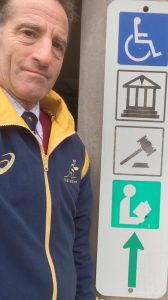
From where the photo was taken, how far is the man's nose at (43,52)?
51.4 inches

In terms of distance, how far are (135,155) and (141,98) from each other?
0.25 m

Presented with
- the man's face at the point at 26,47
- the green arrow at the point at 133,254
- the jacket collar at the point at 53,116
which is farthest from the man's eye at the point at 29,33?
the green arrow at the point at 133,254

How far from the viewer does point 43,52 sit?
131 centimetres

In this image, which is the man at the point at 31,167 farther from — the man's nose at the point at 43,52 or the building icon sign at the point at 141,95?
the building icon sign at the point at 141,95

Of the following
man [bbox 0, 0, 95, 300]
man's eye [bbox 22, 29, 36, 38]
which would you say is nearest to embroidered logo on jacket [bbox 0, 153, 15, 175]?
man [bbox 0, 0, 95, 300]

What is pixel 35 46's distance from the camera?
4.33ft

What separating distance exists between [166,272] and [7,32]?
4.04ft

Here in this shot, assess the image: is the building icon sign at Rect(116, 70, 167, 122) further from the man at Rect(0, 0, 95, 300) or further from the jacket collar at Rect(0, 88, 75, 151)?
the man at Rect(0, 0, 95, 300)

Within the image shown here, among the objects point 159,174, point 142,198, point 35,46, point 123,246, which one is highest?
point 35,46

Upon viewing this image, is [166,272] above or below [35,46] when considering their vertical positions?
below

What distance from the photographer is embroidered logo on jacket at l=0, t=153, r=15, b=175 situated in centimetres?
128

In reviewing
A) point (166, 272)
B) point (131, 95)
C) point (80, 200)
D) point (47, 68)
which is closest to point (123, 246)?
point (166, 272)

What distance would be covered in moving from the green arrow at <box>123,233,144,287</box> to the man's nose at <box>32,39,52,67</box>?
89cm

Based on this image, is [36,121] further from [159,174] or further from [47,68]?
[159,174]
